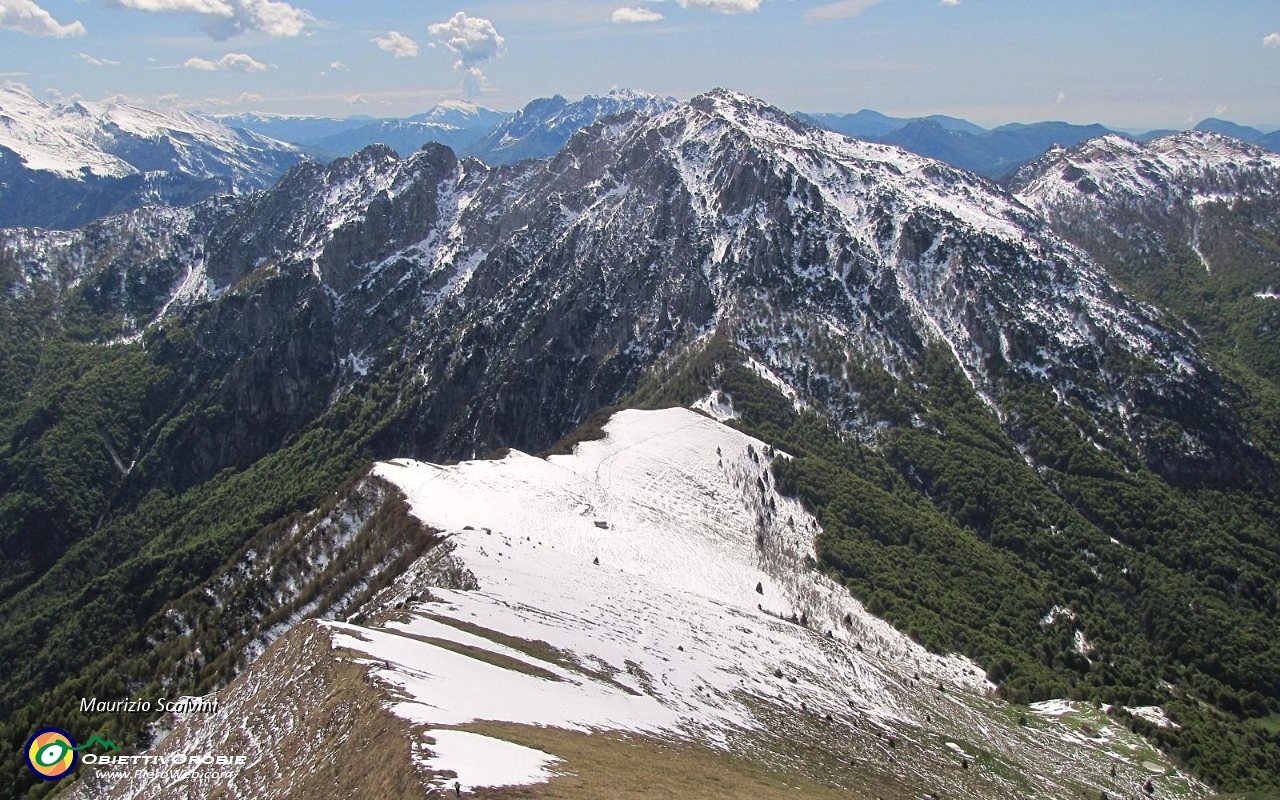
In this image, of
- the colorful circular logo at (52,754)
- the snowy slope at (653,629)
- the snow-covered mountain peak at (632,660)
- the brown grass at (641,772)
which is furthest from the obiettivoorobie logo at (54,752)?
the brown grass at (641,772)

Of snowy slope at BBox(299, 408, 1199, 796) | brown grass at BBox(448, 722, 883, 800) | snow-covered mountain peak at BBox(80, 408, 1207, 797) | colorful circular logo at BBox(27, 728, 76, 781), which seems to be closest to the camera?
brown grass at BBox(448, 722, 883, 800)

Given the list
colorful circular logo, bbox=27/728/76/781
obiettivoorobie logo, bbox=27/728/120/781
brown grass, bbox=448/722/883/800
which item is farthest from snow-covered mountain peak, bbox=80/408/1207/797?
colorful circular logo, bbox=27/728/76/781

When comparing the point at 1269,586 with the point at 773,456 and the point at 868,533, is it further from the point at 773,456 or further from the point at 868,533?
the point at 773,456

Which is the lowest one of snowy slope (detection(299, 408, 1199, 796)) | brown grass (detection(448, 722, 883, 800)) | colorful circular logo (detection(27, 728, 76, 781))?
colorful circular logo (detection(27, 728, 76, 781))

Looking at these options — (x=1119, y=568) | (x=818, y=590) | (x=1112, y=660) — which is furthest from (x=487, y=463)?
(x=1119, y=568)

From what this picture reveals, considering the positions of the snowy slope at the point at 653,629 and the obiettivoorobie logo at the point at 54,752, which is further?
the obiettivoorobie logo at the point at 54,752

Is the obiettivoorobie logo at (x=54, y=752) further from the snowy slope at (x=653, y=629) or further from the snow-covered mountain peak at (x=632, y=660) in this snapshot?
the snowy slope at (x=653, y=629)

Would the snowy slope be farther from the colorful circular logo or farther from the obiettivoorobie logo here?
the colorful circular logo

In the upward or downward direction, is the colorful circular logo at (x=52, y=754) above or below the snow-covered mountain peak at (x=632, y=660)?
below

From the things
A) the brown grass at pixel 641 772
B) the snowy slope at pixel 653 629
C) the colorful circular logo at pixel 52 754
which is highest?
the brown grass at pixel 641 772
